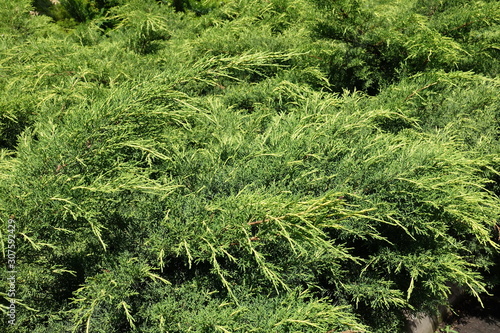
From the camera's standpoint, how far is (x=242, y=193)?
180 cm

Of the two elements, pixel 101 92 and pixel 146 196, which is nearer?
pixel 146 196

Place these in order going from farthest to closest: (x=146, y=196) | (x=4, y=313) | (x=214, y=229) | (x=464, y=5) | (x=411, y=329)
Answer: (x=464, y=5), (x=411, y=329), (x=146, y=196), (x=214, y=229), (x=4, y=313)

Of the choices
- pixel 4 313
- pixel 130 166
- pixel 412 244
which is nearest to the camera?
pixel 4 313

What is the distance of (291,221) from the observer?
4.86ft

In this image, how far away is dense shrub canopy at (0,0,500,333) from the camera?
59.2 inches

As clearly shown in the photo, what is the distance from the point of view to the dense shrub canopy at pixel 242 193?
4.93 ft

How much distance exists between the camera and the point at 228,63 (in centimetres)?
204

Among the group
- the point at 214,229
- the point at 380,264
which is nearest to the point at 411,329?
the point at 380,264

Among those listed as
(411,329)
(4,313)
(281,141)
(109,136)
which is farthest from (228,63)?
(411,329)

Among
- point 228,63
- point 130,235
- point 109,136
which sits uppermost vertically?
point 228,63

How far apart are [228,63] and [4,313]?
4.73 feet

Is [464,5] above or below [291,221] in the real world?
above

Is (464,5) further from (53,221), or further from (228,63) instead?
(53,221)

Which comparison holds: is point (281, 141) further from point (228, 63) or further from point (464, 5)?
point (464, 5)
